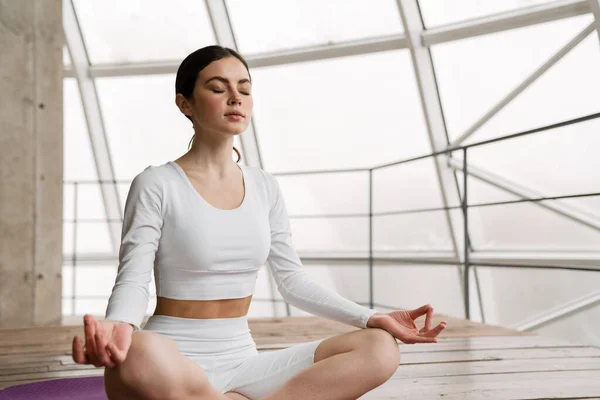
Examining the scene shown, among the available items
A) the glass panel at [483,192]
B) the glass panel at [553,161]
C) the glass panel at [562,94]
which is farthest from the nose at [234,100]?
the glass panel at [483,192]

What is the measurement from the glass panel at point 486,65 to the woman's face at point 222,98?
3.39 m

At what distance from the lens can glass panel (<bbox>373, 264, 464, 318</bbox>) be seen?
5.40 m

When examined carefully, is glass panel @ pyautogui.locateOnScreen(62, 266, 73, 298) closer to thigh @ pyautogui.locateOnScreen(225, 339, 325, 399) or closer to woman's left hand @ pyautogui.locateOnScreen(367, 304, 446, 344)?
thigh @ pyautogui.locateOnScreen(225, 339, 325, 399)

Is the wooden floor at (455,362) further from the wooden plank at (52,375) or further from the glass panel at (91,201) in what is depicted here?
the glass panel at (91,201)

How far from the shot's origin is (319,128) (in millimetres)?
5332

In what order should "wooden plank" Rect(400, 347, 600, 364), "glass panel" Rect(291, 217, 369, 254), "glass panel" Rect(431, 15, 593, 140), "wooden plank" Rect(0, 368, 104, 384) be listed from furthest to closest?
"glass panel" Rect(291, 217, 369, 254)
"glass panel" Rect(431, 15, 593, 140)
"wooden plank" Rect(400, 347, 600, 364)
"wooden plank" Rect(0, 368, 104, 384)

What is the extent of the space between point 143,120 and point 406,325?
468cm

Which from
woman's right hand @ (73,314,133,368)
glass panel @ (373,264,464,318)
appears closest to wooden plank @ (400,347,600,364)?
woman's right hand @ (73,314,133,368)

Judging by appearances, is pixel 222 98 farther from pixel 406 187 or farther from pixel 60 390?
pixel 406 187

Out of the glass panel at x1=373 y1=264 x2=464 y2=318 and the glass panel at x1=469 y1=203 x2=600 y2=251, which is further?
the glass panel at x1=373 y1=264 x2=464 y2=318

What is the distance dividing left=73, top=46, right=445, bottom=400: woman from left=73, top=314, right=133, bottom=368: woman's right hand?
92 mm

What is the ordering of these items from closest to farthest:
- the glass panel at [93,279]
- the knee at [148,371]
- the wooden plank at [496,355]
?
the knee at [148,371]
the wooden plank at [496,355]
the glass panel at [93,279]

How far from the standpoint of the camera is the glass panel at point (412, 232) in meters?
5.33

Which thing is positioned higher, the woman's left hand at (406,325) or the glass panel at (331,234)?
the glass panel at (331,234)
